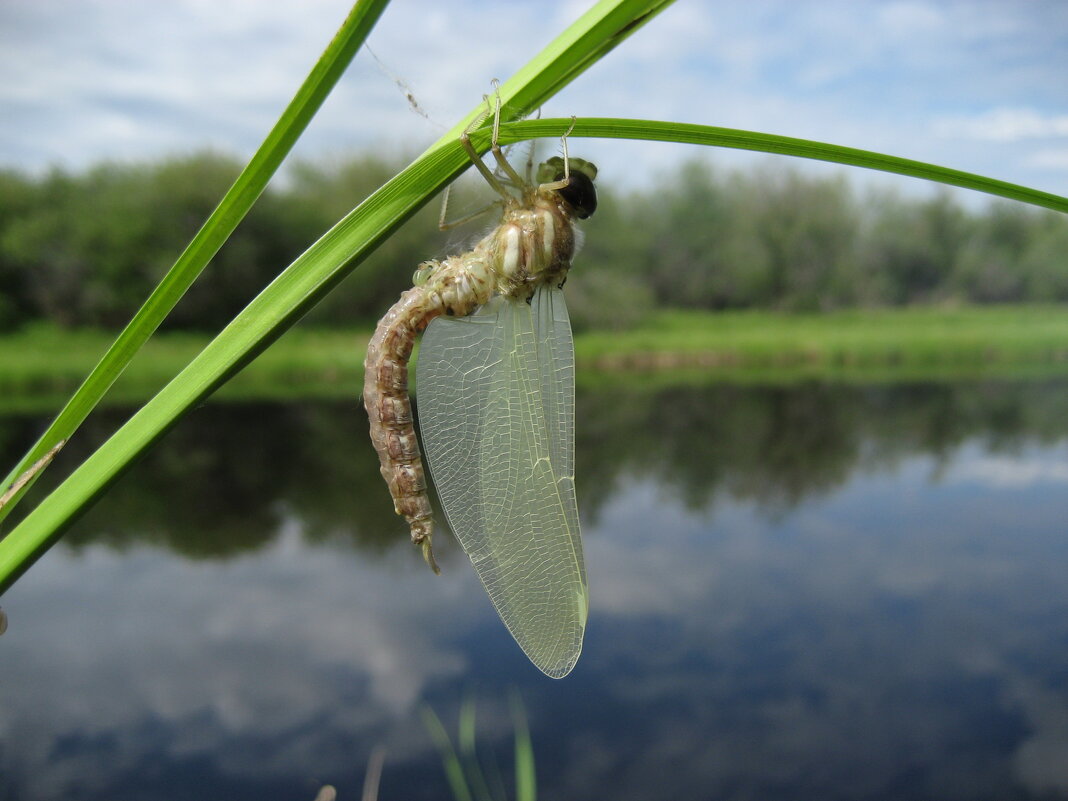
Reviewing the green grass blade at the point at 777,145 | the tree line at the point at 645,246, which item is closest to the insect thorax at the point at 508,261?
the green grass blade at the point at 777,145

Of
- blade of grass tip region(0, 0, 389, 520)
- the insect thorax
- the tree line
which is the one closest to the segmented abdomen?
the insect thorax

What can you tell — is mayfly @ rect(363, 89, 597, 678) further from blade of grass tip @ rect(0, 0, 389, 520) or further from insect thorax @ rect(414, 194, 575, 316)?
blade of grass tip @ rect(0, 0, 389, 520)

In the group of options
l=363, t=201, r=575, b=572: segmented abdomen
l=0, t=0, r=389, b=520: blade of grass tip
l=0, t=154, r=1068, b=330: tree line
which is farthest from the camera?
l=0, t=154, r=1068, b=330: tree line

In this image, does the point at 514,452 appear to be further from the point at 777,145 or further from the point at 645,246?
the point at 645,246

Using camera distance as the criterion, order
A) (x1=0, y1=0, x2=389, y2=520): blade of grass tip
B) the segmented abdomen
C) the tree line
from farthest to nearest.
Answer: the tree line
the segmented abdomen
(x1=0, y1=0, x2=389, y2=520): blade of grass tip

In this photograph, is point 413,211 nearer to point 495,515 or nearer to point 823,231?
point 495,515

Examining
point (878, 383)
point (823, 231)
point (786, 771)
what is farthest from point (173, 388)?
point (878, 383)
